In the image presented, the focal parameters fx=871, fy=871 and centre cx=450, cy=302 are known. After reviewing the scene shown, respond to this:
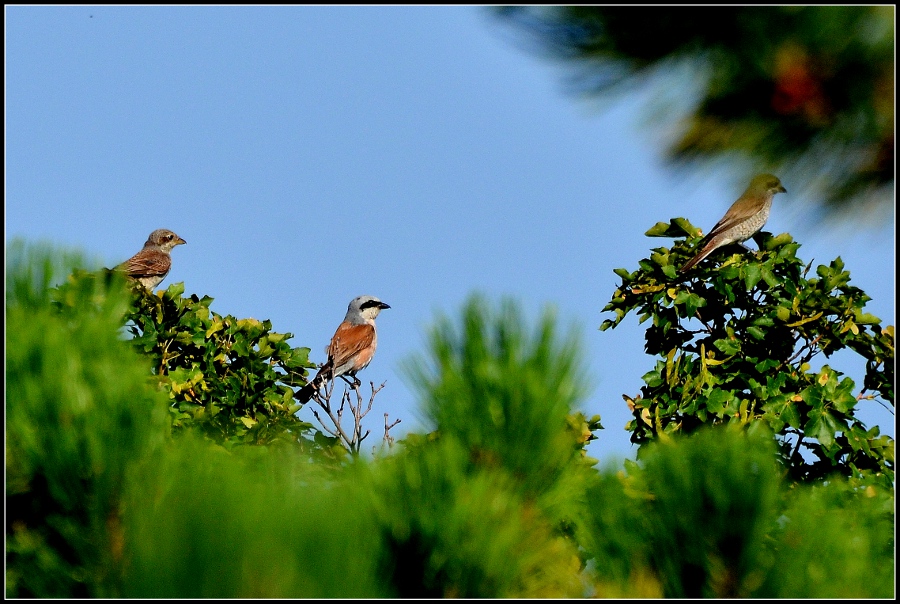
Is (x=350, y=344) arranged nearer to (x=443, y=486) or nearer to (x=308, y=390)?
(x=308, y=390)

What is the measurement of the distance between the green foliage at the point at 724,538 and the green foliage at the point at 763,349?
3.21 m

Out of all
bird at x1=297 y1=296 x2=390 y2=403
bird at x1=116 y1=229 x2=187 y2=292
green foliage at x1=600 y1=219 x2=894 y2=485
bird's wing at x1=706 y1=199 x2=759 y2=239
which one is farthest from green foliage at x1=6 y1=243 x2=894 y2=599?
bird at x1=116 y1=229 x2=187 y2=292

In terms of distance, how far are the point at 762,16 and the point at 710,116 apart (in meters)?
0.42

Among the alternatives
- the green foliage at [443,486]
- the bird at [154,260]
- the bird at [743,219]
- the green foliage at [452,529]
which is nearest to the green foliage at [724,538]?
the green foliage at [443,486]

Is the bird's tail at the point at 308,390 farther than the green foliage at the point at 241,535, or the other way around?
the bird's tail at the point at 308,390

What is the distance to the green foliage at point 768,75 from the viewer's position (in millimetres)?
2629

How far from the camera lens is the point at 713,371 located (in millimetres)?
5875

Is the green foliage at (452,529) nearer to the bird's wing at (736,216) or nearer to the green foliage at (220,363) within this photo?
the green foliage at (220,363)

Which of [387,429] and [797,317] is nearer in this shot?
[797,317]

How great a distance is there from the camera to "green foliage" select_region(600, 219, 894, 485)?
5590 mm

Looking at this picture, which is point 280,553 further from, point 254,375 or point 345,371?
point 345,371

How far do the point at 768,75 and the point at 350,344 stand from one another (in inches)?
334

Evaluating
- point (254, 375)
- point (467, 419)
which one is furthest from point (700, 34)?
point (254, 375)

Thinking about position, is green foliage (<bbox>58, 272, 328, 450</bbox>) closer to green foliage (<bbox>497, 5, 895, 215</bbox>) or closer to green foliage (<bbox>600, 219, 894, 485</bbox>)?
green foliage (<bbox>600, 219, 894, 485</bbox>)
